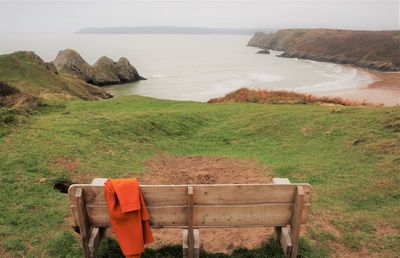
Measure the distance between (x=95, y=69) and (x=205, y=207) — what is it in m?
57.0

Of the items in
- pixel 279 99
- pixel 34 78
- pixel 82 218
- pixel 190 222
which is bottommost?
pixel 279 99

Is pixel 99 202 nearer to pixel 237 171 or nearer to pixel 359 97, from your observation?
pixel 237 171

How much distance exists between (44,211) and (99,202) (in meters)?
3.13

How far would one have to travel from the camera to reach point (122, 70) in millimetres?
63406

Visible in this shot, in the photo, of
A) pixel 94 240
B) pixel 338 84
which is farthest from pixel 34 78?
pixel 338 84

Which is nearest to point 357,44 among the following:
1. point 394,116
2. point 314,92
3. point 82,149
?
point 314,92

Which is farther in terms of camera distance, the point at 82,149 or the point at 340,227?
the point at 82,149

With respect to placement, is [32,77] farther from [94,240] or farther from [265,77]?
[265,77]

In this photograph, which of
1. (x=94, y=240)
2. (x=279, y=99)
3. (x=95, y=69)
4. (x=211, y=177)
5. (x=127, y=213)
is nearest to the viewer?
(x=127, y=213)

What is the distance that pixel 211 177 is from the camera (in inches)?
451

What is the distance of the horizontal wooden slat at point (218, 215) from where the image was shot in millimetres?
6070

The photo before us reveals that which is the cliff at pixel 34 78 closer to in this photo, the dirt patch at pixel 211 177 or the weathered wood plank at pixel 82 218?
the dirt patch at pixel 211 177

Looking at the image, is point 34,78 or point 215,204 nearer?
point 215,204

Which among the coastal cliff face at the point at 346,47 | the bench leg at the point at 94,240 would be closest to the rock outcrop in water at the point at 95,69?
the bench leg at the point at 94,240
